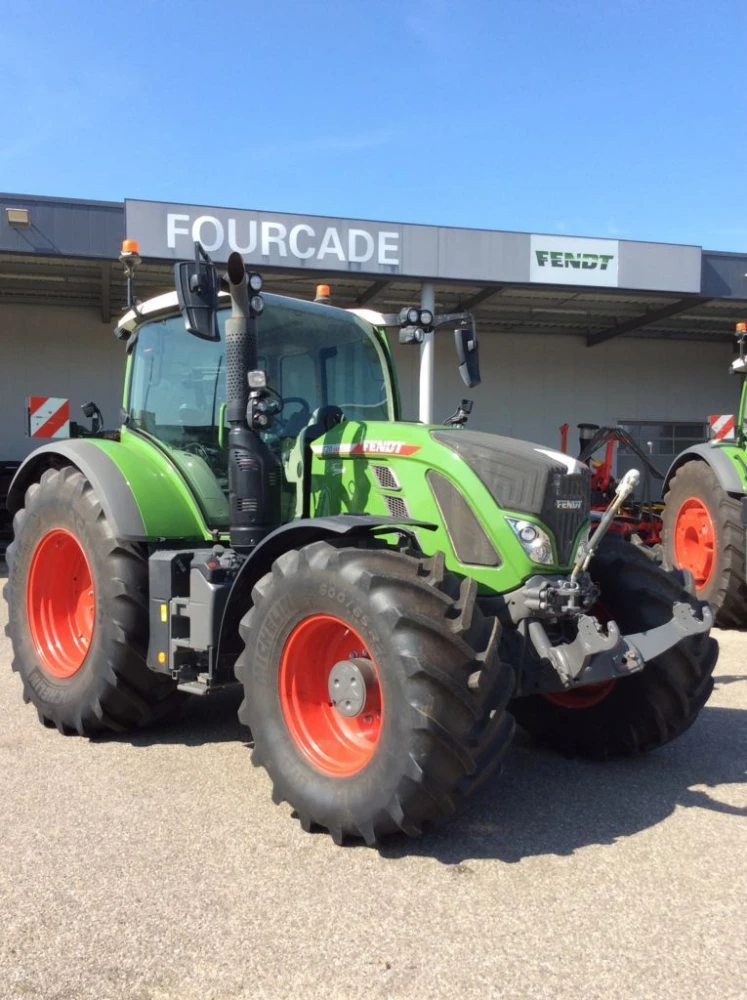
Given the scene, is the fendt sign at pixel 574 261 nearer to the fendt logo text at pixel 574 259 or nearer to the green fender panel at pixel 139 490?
the fendt logo text at pixel 574 259

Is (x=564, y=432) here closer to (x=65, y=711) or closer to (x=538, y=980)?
(x=65, y=711)

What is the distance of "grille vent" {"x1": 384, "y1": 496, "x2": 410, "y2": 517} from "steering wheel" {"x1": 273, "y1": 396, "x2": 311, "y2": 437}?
0.83 meters

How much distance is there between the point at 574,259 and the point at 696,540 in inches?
274

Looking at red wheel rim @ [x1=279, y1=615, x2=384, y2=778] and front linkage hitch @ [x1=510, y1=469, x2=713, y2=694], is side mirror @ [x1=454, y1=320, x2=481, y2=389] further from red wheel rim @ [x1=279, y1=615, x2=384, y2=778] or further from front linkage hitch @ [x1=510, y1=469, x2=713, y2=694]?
red wheel rim @ [x1=279, y1=615, x2=384, y2=778]

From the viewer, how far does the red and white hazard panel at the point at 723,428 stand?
8609 millimetres

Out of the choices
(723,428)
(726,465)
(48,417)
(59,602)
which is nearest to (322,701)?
(59,602)

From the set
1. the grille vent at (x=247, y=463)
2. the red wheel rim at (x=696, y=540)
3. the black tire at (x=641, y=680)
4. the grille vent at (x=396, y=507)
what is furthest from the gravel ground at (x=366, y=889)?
the red wheel rim at (x=696, y=540)

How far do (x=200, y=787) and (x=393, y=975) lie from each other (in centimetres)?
166

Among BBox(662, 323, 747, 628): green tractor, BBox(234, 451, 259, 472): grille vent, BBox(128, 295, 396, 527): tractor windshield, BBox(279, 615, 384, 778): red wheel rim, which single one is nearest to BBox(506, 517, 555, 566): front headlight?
BBox(279, 615, 384, 778): red wheel rim

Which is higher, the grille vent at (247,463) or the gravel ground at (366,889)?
Answer: the grille vent at (247,463)

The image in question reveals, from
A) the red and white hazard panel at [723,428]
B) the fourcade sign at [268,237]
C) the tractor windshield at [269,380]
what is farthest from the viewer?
the fourcade sign at [268,237]

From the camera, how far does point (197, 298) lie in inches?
155

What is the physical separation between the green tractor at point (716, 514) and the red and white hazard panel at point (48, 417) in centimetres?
720

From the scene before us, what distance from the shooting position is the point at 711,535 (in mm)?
8227
